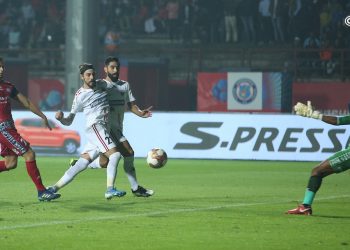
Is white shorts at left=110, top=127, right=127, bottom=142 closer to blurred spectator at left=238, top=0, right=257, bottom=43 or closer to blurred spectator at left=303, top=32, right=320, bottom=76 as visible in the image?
blurred spectator at left=303, top=32, right=320, bottom=76

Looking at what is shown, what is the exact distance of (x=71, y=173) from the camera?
53.0ft

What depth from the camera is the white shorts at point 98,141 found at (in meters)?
16.4

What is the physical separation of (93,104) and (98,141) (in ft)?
1.86

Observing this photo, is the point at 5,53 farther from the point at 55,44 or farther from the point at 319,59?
the point at 319,59

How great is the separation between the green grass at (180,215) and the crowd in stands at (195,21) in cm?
1364

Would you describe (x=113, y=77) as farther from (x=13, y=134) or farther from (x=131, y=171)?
(x=13, y=134)

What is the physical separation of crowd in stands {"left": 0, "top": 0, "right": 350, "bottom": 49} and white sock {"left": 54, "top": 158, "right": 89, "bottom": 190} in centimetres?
1983

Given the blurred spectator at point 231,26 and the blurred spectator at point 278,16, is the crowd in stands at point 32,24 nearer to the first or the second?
the blurred spectator at point 231,26

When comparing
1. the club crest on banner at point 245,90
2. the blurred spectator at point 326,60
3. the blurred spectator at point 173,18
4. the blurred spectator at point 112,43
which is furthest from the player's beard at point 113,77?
the blurred spectator at point 173,18

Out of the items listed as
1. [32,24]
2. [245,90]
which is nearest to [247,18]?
[245,90]

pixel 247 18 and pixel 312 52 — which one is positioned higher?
pixel 247 18

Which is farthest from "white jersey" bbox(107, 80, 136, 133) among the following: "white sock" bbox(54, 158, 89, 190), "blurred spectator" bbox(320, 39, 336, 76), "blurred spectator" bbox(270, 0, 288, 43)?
"blurred spectator" bbox(270, 0, 288, 43)

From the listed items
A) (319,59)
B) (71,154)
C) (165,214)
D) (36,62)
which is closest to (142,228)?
(165,214)

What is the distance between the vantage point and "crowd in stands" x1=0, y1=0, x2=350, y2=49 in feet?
116
